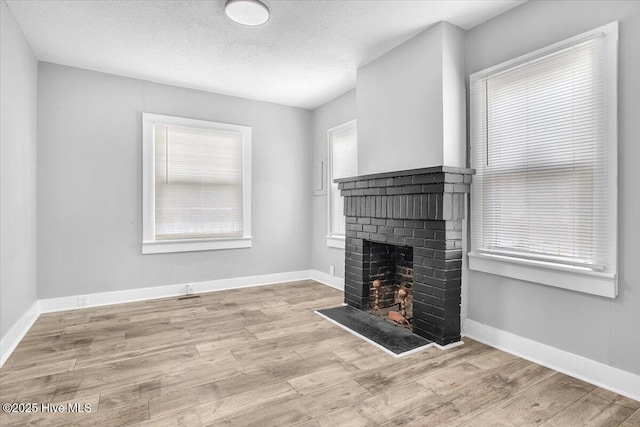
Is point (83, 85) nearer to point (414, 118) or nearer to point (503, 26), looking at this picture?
point (414, 118)

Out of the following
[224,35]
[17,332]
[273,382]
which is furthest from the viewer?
[224,35]

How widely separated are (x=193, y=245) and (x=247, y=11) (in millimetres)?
2851

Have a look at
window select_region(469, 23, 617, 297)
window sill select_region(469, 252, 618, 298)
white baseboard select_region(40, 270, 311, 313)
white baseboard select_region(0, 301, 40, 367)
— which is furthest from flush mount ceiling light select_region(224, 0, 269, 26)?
white baseboard select_region(40, 270, 311, 313)

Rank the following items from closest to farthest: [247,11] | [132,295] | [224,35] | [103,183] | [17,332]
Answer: [247,11] < [17,332] < [224,35] < [103,183] < [132,295]

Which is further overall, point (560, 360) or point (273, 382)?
point (560, 360)

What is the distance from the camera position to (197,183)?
4.46 m

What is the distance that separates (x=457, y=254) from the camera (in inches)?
111

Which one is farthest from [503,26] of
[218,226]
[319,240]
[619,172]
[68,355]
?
[68,355]

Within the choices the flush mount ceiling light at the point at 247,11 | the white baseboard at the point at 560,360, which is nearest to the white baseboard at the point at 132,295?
Answer: the white baseboard at the point at 560,360

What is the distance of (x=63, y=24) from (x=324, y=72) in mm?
2441

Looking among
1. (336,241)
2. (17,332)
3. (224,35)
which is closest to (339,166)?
(336,241)

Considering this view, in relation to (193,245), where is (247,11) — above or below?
above

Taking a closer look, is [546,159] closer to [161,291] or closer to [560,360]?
[560,360]

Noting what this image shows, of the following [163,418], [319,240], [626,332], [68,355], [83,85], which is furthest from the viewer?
[319,240]
